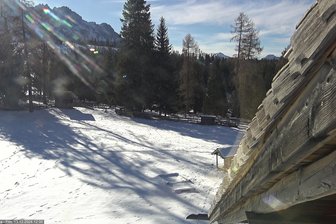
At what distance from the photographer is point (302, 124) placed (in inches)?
42.5

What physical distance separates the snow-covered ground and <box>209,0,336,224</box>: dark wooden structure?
694 cm

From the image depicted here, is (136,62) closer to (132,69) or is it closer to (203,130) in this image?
(132,69)

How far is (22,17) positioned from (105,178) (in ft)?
70.2

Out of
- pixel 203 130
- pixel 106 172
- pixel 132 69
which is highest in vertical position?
pixel 132 69

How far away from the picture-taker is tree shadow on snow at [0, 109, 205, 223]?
10.6m

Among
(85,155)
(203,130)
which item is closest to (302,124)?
(85,155)

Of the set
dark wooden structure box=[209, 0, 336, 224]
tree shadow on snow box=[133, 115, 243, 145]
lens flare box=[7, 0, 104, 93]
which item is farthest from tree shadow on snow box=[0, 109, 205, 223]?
lens flare box=[7, 0, 104, 93]

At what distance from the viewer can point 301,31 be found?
1.21 metres

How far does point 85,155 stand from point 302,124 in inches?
600

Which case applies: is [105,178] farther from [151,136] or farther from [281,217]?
[281,217]

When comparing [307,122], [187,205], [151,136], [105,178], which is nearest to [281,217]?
[307,122]

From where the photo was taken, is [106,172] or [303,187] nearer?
[303,187]

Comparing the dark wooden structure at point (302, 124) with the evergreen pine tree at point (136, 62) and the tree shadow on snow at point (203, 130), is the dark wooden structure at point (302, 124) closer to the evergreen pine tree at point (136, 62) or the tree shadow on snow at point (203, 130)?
the tree shadow on snow at point (203, 130)

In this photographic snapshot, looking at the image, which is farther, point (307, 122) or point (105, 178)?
point (105, 178)
